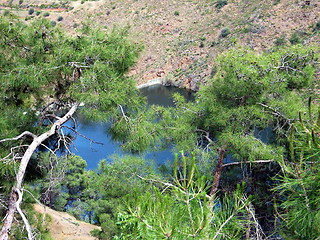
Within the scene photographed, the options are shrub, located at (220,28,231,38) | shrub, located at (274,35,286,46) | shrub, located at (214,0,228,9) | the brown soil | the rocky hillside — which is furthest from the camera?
shrub, located at (214,0,228,9)

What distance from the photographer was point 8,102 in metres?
4.93

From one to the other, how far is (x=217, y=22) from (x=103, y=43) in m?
32.0

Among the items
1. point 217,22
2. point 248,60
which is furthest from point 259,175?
point 217,22

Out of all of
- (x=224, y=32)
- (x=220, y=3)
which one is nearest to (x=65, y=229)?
(x=224, y=32)

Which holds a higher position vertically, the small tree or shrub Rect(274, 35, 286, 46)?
the small tree

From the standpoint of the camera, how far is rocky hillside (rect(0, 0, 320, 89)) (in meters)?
28.5

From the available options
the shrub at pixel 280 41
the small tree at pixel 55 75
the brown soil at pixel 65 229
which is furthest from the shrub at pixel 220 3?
the small tree at pixel 55 75

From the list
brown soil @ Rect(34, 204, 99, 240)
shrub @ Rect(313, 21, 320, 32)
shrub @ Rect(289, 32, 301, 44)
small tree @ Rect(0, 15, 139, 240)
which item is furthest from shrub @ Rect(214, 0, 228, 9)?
small tree @ Rect(0, 15, 139, 240)

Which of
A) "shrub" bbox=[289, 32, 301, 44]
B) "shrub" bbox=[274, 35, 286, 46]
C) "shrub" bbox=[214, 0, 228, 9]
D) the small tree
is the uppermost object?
the small tree

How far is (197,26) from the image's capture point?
121 feet

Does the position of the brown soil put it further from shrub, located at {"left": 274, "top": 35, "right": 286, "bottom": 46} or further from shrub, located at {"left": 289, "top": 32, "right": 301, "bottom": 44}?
shrub, located at {"left": 289, "top": 32, "right": 301, "bottom": 44}

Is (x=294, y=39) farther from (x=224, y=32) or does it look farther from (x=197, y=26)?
(x=197, y=26)

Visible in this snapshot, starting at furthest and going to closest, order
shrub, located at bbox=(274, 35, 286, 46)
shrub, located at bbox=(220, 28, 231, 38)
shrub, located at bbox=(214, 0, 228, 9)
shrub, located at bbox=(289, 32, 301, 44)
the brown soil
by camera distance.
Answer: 1. shrub, located at bbox=(214, 0, 228, 9)
2. shrub, located at bbox=(220, 28, 231, 38)
3. shrub, located at bbox=(274, 35, 286, 46)
4. shrub, located at bbox=(289, 32, 301, 44)
5. the brown soil

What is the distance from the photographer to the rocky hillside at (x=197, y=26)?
28516 mm
